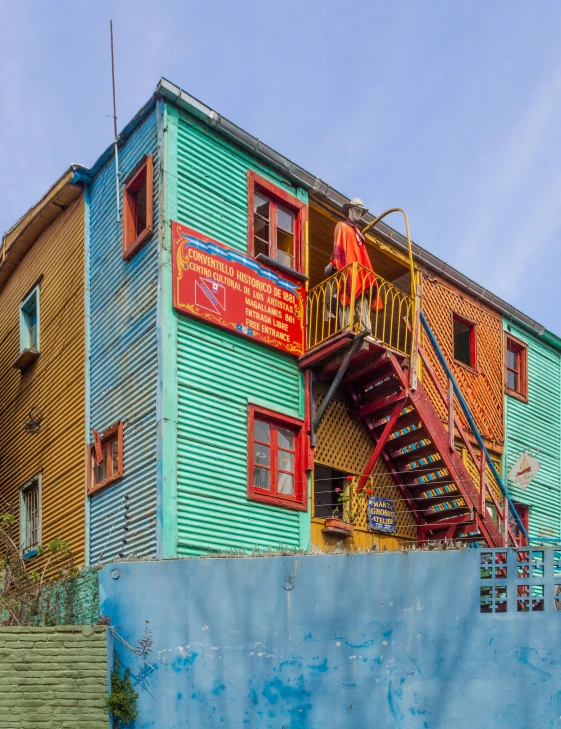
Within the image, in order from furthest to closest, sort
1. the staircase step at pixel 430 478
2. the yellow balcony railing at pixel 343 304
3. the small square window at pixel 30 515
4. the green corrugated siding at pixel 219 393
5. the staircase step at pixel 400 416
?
the small square window at pixel 30 515 < the staircase step at pixel 430 478 < the staircase step at pixel 400 416 < the yellow balcony railing at pixel 343 304 < the green corrugated siding at pixel 219 393

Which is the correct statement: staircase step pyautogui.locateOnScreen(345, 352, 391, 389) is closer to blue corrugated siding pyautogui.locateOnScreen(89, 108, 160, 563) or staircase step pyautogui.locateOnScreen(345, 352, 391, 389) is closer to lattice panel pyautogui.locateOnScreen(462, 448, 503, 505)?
lattice panel pyautogui.locateOnScreen(462, 448, 503, 505)

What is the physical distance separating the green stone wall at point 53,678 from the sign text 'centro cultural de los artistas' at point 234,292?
464 centimetres

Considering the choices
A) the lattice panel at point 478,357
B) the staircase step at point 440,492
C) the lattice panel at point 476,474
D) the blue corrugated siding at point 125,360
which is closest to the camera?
the blue corrugated siding at point 125,360

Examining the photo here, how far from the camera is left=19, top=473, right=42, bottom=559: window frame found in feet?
51.0

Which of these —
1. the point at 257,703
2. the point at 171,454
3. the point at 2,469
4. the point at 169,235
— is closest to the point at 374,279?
the point at 169,235

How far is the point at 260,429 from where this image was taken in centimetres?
1341

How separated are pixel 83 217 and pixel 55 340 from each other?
2255mm

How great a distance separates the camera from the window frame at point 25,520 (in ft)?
51.0

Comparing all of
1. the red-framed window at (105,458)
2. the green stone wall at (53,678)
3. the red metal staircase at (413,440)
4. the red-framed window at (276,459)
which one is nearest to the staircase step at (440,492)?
the red metal staircase at (413,440)

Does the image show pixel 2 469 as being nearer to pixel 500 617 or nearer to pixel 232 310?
pixel 232 310

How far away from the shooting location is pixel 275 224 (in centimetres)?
1441

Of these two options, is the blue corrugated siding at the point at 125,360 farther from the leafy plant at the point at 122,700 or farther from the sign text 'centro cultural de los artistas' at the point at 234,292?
the leafy plant at the point at 122,700

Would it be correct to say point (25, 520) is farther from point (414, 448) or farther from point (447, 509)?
point (447, 509)

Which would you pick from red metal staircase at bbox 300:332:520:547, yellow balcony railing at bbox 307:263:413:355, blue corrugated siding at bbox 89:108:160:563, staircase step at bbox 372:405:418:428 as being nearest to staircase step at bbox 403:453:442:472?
red metal staircase at bbox 300:332:520:547
